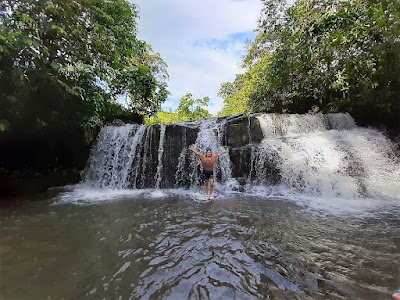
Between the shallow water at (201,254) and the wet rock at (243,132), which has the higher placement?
the wet rock at (243,132)

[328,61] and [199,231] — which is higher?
[328,61]

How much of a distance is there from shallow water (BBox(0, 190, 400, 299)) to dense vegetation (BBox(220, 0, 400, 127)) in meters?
6.96

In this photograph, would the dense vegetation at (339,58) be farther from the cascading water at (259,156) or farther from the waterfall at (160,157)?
the waterfall at (160,157)

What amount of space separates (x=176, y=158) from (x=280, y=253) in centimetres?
686

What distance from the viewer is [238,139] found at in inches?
376

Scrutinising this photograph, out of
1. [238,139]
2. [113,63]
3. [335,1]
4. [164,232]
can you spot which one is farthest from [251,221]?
[335,1]

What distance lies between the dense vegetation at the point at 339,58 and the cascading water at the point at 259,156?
1.37 m

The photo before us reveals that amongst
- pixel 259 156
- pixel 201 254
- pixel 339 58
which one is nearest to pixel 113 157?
pixel 259 156

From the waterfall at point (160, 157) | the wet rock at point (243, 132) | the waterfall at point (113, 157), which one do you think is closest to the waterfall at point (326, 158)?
the wet rock at point (243, 132)

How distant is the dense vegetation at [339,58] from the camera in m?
9.48

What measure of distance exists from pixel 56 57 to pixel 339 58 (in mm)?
12180

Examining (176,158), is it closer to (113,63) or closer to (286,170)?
(286,170)

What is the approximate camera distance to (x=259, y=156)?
873 cm

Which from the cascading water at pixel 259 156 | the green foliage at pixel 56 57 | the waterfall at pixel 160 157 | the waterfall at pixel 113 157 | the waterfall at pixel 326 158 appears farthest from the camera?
the waterfall at pixel 113 157
